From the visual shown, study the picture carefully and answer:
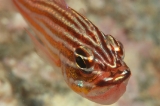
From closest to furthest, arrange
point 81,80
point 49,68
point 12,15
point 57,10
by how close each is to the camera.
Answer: point 81,80 < point 57,10 < point 49,68 < point 12,15

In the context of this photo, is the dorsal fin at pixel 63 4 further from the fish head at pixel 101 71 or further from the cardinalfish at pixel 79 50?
the fish head at pixel 101 71

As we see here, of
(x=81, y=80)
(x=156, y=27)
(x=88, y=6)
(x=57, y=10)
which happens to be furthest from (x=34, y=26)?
(x=156, y=27)

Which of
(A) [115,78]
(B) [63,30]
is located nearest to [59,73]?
(B) [63,30]

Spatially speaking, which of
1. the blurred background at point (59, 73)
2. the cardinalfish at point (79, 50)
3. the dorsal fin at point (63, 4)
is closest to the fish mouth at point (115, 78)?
the cardinalfish at point (79, 50)

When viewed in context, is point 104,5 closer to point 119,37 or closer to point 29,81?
point 119,37

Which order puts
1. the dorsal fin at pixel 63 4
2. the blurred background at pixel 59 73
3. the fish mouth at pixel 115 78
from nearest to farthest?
the fish mouth at pixel 115 78 < the dorsal fin at pixel 63 4 < the blurred background at pixel 59 73

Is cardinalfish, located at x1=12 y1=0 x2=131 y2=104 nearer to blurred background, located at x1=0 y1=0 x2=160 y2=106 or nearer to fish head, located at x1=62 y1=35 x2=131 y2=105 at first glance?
fish head, located at x1=62 y1=35 x2=131 y2=105

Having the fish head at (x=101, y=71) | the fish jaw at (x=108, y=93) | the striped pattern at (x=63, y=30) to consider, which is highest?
the striped pattern at (x=63, y=30)

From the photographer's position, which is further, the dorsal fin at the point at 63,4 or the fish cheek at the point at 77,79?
the dorsal fin at the point at 63,4

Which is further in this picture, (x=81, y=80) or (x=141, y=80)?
(x=141, y=80)
